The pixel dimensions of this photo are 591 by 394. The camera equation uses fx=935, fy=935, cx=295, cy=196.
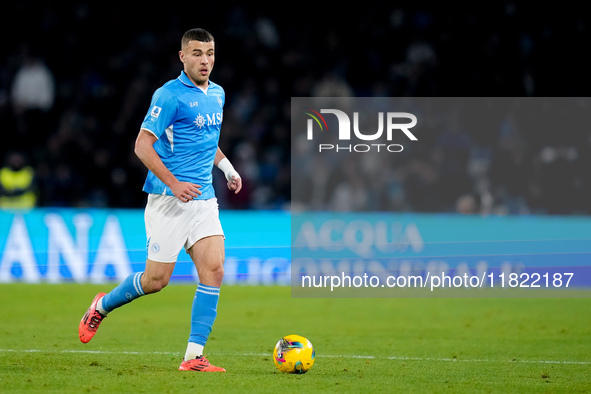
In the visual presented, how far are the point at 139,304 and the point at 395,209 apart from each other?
514cm

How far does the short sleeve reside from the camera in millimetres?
6754

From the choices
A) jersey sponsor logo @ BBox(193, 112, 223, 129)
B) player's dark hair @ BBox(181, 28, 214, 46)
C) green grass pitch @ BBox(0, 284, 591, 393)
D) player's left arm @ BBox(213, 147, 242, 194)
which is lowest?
green grass pitch @ BBox(0, 284, 591, 393)

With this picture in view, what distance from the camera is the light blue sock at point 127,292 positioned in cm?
706

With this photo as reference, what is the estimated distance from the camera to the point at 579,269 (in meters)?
14.8

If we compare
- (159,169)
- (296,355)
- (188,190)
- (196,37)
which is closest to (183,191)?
(188,190)

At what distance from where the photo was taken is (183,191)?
6703 millimetres

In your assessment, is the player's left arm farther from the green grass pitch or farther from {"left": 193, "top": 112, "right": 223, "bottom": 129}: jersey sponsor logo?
the green grass pitch

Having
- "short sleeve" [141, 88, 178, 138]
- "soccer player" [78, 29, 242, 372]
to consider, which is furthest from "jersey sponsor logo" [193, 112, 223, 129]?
"short sleeve" [141, 88, 178, 138]

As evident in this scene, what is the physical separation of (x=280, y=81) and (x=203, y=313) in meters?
13.1

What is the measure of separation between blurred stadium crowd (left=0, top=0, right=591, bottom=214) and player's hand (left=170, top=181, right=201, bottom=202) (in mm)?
9782

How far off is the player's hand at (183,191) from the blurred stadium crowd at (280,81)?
9.78 m

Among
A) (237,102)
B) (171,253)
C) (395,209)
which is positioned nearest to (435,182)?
(395,209)

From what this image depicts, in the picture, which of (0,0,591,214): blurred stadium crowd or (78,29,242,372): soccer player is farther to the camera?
(0,0,591,214): blurred stadium crowd

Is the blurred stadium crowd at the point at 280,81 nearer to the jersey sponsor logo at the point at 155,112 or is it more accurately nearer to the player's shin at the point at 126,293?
the player's shin at the point at 126,293
